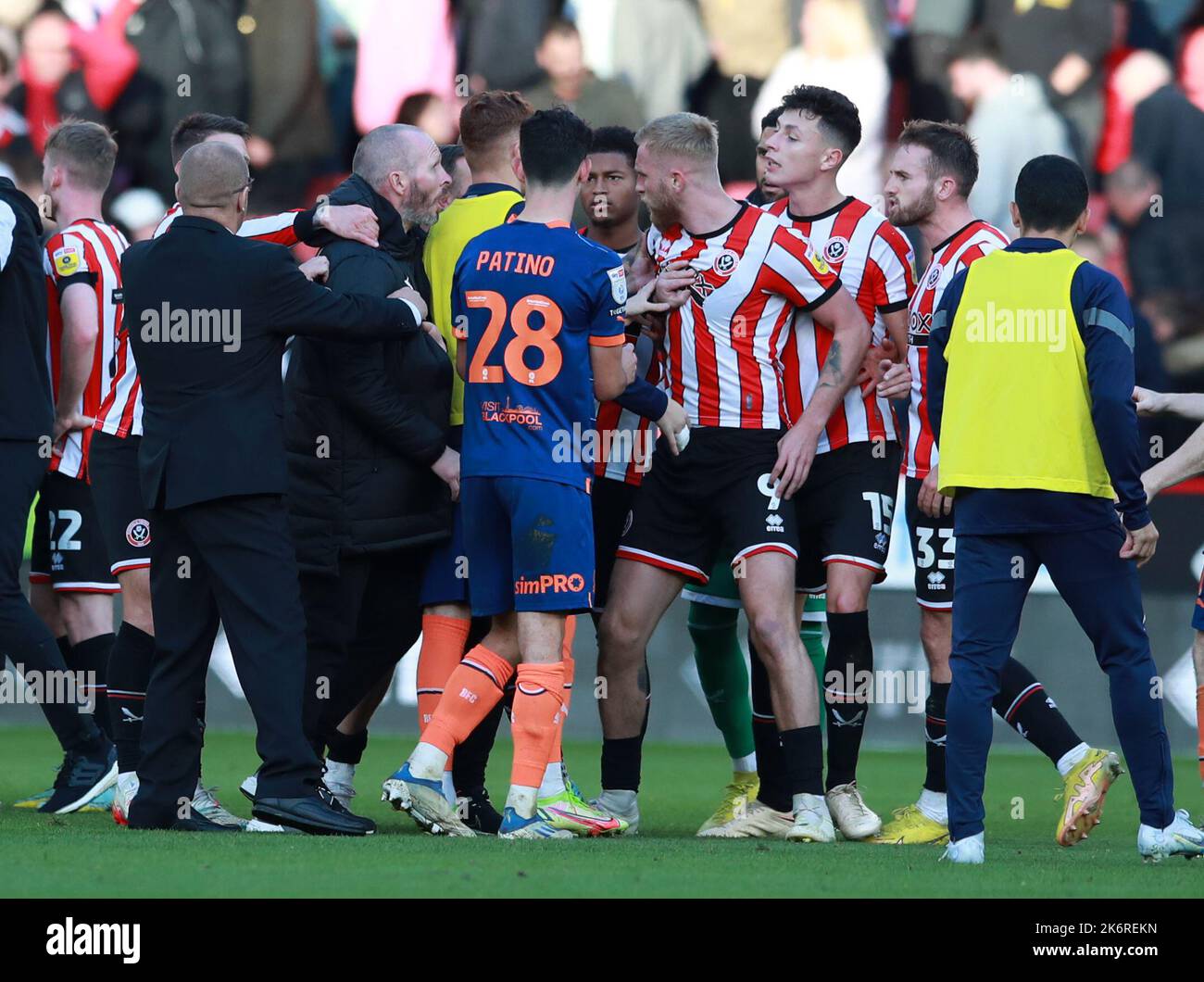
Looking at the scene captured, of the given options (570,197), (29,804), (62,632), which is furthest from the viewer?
(62,632)

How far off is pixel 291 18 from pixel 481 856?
8446 millimetres

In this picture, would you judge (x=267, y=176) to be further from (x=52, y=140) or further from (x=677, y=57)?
(x=52, y=140)

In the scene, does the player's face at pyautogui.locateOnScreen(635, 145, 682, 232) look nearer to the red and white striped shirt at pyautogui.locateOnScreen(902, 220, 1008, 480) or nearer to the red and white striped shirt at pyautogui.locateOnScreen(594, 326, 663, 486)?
the red and white striped shirt at pyautogui.locateOnScreen(594, 326, 663, 486)

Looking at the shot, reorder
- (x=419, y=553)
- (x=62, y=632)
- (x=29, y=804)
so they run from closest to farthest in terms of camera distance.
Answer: (x=419, y=553), (x=29, y=804), (x=62, y=632)

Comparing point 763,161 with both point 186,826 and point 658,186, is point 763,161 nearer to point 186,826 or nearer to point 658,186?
point 658,186

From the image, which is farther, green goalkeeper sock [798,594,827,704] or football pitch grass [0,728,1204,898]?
green goalkeeper sock [798,594,827,704]

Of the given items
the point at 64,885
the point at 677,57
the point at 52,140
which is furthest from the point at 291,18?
the point at 64,885

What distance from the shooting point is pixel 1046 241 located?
18.6 feet

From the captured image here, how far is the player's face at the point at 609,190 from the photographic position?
287 inches

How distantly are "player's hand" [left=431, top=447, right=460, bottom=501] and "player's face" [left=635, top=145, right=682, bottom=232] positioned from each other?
113cm

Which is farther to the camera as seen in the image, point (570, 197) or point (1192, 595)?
point (1192, 595)

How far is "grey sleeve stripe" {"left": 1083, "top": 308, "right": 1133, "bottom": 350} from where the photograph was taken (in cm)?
551
